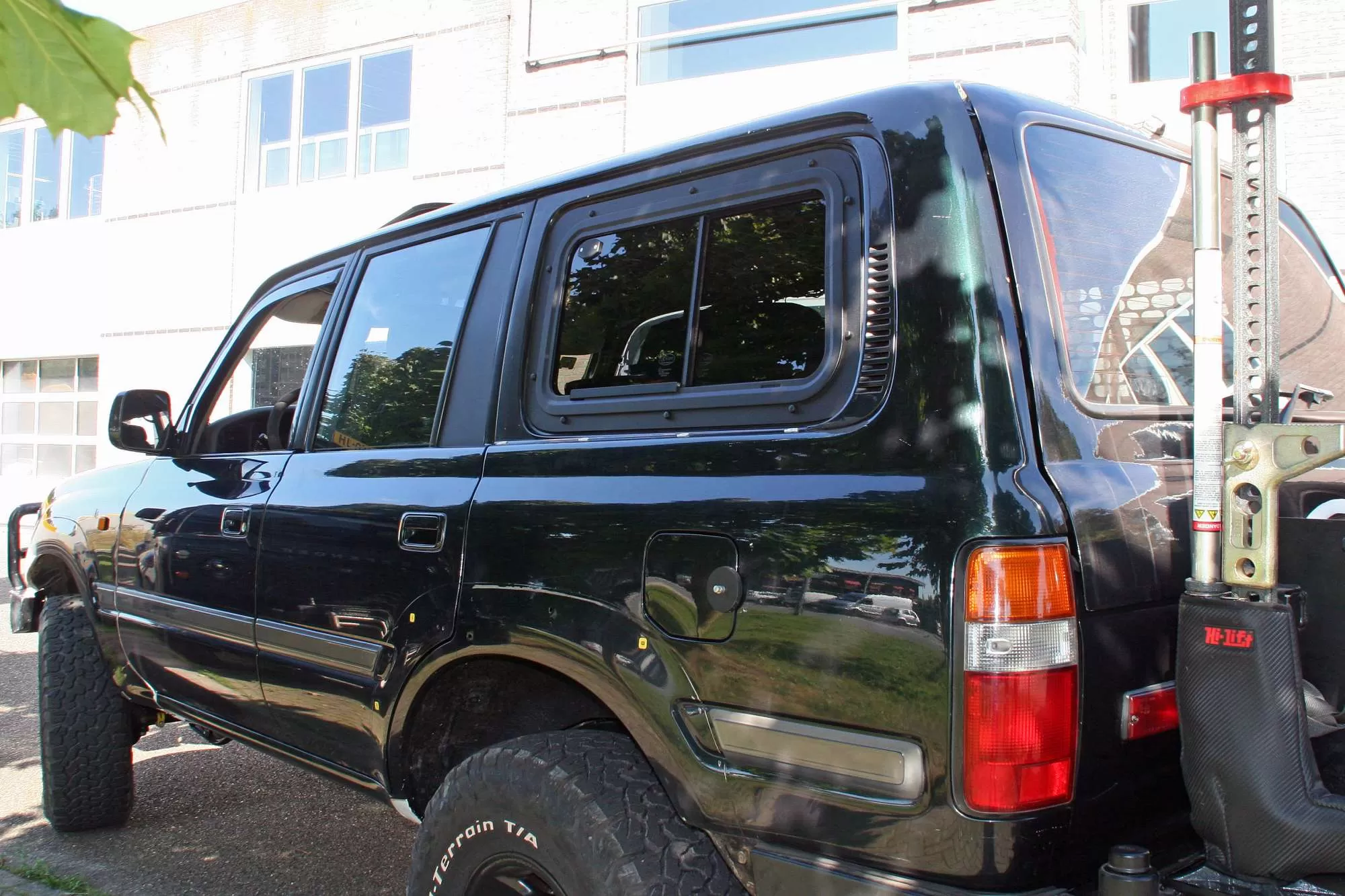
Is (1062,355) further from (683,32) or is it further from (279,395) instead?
(683,32)

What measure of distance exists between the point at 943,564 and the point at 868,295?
1.69 feet

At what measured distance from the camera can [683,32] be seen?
39.1ft

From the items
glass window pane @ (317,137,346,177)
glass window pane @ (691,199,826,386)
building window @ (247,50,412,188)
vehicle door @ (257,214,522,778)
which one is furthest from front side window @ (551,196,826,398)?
glass window pane @ (317,137,346,177)

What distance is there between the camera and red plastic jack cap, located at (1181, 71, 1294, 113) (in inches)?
71.6

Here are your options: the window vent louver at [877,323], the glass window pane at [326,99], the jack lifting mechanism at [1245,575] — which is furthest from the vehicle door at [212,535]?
the glass window pane at [326,99]

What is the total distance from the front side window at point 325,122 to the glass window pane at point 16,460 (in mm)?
6968

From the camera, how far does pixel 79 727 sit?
4137mm

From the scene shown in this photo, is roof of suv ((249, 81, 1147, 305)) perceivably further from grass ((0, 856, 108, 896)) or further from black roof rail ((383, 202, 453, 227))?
grass ((0, 856, 108, 896))

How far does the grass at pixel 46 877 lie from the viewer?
376cm

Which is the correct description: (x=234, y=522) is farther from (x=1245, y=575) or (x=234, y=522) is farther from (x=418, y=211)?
(x=1245, y=575)

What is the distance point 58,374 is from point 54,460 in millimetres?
1339

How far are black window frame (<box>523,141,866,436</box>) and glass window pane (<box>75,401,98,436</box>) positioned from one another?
16390 mm

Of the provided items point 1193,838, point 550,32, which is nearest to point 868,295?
point 1193,838

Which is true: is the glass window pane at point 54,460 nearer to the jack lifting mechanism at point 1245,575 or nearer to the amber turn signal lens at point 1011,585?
the amber turn signal lens at point 1011,585
